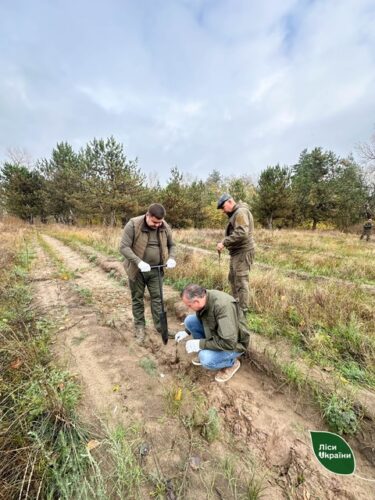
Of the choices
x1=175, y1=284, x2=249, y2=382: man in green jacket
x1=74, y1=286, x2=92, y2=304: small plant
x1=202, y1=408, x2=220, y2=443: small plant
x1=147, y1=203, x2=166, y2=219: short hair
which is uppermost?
x1=147, y1=203, x2=166, y2=219: short hair

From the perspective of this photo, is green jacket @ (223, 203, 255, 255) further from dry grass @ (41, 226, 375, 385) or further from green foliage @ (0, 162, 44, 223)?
green foliage @ (0, 162, 44, 223)

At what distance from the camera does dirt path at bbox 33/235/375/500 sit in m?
1.79

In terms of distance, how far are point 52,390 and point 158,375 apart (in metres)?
1.14

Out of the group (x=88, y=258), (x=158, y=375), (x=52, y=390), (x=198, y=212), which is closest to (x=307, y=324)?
(x=158, y=375)

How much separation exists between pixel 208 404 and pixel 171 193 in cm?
1973

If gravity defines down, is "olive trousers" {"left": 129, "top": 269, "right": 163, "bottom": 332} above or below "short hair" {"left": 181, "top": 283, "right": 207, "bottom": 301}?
below

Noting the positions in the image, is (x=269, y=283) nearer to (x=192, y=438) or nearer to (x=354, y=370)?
(x=354, y=370)

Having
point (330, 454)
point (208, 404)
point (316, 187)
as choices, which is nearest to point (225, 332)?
point (208, 404)

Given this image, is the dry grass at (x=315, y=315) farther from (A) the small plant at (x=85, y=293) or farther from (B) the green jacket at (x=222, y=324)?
(A) the small plant at (x=85, y=293)

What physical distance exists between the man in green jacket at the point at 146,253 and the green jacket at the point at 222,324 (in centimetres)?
91

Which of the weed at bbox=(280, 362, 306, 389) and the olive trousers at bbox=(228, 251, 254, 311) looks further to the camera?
the olive trousers at bbox=(228, 251, 254, 311)

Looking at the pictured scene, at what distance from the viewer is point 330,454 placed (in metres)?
1.75

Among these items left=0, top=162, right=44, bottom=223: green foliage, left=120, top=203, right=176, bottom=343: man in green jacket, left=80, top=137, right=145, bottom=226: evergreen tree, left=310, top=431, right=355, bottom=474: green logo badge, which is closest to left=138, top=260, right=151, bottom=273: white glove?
left=120, top=203, right=176, bottom=343: man in green jacket

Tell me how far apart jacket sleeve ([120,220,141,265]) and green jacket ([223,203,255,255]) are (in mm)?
1487
